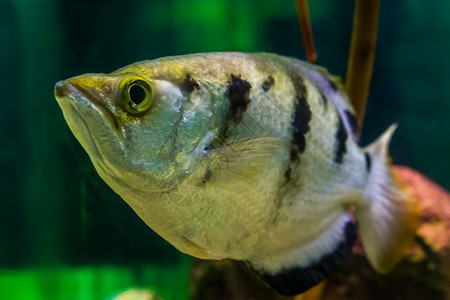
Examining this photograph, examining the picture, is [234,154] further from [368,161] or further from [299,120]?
[368,161]

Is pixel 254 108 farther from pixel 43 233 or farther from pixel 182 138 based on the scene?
pixel 43 233

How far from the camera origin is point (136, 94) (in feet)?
2.56

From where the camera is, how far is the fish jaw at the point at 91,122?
0.74 m

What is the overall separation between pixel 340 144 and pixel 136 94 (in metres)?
0.75

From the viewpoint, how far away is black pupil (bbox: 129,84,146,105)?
2.55ft

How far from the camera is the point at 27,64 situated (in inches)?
81.9

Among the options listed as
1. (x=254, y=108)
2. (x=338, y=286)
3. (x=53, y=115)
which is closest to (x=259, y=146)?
(x=254, y=108)

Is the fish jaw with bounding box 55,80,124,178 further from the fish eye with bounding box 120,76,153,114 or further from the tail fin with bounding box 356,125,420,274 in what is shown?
the tail fin with bounding box 356,125,420,274

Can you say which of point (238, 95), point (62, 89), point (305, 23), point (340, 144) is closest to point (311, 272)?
point (340, 144)

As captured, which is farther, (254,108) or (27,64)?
(27,64)

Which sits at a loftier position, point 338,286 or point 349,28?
point 349,28

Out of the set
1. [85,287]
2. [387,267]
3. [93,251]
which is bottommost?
[85,287]

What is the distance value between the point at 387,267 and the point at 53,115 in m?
1.53

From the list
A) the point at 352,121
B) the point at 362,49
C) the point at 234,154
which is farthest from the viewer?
the point at 362,49
